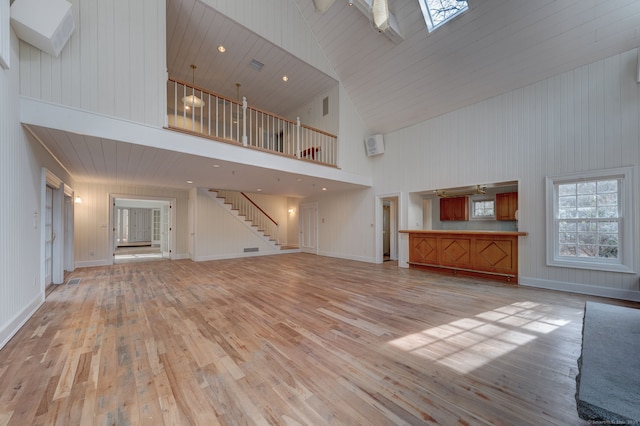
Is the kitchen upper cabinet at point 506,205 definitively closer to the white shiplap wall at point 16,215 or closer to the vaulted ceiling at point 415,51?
the vaulted ceiling at point 415,51

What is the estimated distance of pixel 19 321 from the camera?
113 inches

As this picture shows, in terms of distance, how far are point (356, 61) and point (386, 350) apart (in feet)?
21.3

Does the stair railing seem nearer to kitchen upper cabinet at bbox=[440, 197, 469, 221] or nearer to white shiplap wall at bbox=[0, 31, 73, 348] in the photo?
white shiplap wall at bbox=[0, 31, 73, 348]

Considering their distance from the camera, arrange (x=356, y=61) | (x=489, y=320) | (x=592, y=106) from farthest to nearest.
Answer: (x=356, y=61) → (x=592, y=106) → (x=489, y=320)

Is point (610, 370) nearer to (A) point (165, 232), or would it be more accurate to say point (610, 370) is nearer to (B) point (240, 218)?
(B) point (240, 218)

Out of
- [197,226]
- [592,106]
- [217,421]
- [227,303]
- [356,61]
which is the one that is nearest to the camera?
[217,421]

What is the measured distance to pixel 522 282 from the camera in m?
5.01

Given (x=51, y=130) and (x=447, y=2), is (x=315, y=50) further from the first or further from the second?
(x=51, y=130)

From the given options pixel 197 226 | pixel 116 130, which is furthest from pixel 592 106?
pixel 197 226

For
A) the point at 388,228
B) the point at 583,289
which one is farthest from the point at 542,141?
the point at 388,228

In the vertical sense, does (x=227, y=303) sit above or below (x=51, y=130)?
below

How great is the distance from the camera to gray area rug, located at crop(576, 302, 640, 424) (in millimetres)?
871

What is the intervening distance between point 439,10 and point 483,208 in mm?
5436

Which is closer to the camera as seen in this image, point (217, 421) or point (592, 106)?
point (217, 421)
